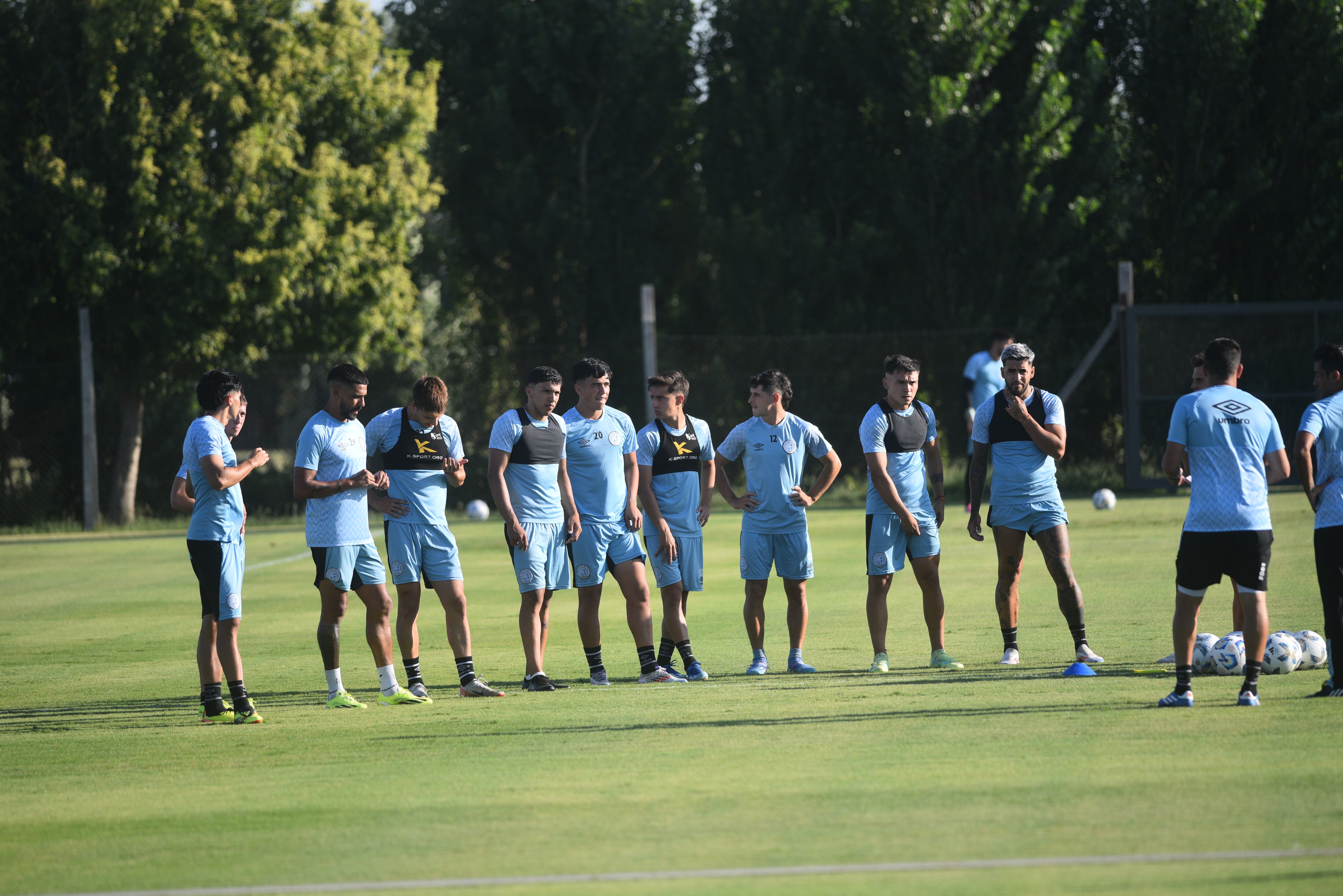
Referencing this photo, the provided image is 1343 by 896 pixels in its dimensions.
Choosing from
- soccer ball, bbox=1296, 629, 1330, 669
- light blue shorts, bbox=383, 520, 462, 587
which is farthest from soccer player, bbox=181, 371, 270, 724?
soccer ball, bbox=1296, 629, 1330, 669

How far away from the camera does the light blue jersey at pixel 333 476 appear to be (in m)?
8.62

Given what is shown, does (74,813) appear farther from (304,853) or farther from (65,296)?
(65,296)

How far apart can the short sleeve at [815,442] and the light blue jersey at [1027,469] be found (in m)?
1.09

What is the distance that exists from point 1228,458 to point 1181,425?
0.99 ft

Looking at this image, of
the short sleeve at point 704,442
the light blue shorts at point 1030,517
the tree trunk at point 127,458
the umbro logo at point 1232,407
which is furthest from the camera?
the tree trunk at point 127,458

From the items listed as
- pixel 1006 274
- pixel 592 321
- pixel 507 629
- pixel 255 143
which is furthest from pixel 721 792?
pixel 592 321

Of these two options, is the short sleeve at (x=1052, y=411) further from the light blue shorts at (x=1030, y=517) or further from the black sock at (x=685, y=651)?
the black sock at (x=685, y=651)

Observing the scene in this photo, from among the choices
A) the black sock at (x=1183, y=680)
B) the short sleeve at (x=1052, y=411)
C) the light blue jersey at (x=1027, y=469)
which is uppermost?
the short sleeve at (x=1052, y=411)

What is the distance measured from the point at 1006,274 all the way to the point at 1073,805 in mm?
23855

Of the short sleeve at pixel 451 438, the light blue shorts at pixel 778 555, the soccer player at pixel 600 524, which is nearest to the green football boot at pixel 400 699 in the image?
the soccer player at pixel 600 524

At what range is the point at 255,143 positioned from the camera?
997 inches

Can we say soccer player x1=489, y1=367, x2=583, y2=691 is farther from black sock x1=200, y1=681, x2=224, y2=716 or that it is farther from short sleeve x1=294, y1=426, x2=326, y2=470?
black sock x1=200, y1=681, x2=224, y2=716

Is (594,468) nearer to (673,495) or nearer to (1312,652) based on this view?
(673,495)

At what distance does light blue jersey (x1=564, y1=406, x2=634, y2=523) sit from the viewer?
9.55 m
